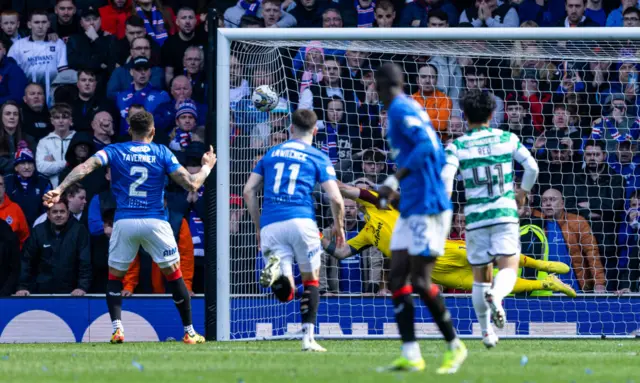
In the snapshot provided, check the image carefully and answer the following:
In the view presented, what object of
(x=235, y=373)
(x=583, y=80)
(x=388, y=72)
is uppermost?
(x=583, y=80)

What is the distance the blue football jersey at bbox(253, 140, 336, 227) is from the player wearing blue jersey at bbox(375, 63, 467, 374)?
239cm

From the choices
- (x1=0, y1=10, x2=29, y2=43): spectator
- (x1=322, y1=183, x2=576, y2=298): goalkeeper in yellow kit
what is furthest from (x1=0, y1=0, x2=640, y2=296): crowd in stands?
(x1=322, y1=183, x2=576, y2=298): goalkeeper in yellow kit

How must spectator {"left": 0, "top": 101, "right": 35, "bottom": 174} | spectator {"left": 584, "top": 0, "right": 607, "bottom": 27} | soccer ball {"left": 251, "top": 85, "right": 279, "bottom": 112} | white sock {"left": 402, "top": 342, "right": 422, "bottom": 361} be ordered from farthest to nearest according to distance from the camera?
spectator {"left": 584, "top": 0, "right": 607, "bottom": 27}
spectator {"left": 0, "top": 101, "right": 35, "bottom": 174}
soccer ball {"left": 251, "top": 85, "right": 279, "bottom": 112}
white sock {"left": 402, "top": 342, "right": 422, "bottom": 361}

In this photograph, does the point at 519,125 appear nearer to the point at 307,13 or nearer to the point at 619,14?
the point at 619,14

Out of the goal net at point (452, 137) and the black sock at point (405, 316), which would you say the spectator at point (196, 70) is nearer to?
the goal net at point (452, 137)

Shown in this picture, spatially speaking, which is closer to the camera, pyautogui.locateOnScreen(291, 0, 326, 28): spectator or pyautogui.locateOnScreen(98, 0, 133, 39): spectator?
pyautogui.locateOnScreen(291, 0, 326, 28): spectator

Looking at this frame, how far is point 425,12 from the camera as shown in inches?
619

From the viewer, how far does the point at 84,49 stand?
51.5ft

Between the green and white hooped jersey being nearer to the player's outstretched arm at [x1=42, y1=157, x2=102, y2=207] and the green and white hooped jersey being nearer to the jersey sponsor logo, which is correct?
the jersey sponsor logo

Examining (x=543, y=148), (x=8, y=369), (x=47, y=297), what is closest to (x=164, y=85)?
(x=47, y=297)

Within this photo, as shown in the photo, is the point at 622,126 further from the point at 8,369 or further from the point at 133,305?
the point at 8,369

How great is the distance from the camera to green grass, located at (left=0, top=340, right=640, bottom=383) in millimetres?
7016

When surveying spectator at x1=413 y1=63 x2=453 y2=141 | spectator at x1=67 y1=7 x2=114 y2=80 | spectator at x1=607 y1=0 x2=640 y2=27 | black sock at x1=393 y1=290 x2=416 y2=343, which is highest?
spectator at x1=607 y1=0 x2=640 y2=27

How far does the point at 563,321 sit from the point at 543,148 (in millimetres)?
2217
